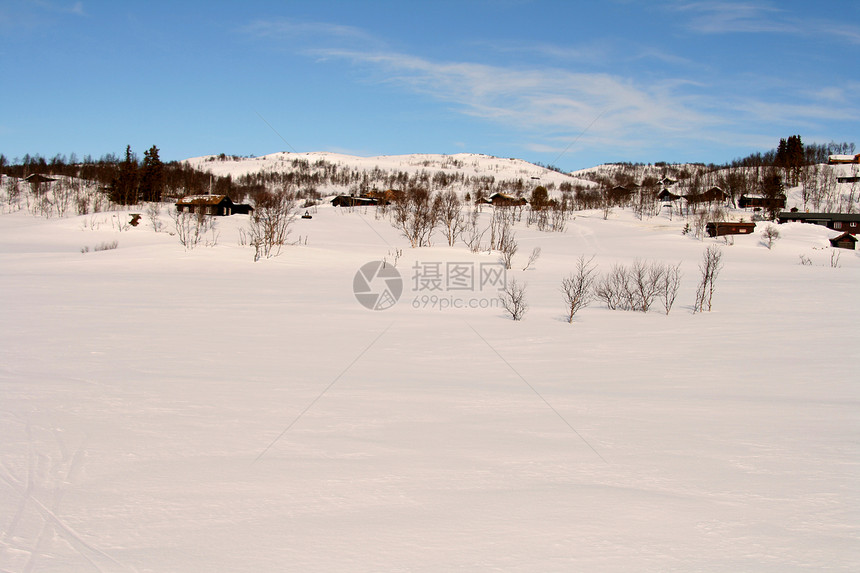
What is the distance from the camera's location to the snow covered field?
2.90 metres

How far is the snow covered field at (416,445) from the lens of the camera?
290cm

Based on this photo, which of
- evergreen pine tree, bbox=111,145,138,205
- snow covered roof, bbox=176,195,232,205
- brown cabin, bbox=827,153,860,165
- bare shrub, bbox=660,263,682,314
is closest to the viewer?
bare shrub, bbox=660,263,682,314

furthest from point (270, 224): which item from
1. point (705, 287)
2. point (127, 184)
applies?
point (127, 184)

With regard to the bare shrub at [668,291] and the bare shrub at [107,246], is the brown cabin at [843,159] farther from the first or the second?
the bare shrub at [107,246]

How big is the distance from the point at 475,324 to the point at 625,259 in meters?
26.9

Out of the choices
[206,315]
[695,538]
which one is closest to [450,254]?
[206,315]

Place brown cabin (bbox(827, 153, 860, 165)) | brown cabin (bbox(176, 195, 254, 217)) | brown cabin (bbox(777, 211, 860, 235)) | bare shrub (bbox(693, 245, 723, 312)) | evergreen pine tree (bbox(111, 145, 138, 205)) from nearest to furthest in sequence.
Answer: bare shrub (bbox(693, 245, 723, 312)), brown cabin (bbox(176, 195, 254, 217)), brown cabin (bbox(777, 211, 860, 235)), evergreen pine tree (bbox(111, 145, 138, 205)), brown cabin (bbox(827, 153, 860, 165))

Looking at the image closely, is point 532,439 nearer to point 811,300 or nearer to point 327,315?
point 327,315

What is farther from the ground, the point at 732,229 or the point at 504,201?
the point at 504,201

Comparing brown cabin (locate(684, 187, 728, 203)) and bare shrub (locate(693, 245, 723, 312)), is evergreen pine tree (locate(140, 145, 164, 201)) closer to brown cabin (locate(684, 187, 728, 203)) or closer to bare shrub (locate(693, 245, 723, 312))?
bare shrub (locate(693, 245, 723, 312))

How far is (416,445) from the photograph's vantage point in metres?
4.50

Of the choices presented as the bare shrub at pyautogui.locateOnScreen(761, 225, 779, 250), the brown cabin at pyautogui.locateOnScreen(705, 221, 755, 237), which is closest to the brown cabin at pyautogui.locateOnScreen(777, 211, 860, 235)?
the brown cabin at pyautogui.locateOnScreen(705, 221, 755, 237)

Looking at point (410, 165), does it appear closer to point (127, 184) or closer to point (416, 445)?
point (127, 184)

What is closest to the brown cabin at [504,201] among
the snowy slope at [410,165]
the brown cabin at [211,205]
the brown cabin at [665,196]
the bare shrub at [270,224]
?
the brown cabin at [665,196]
